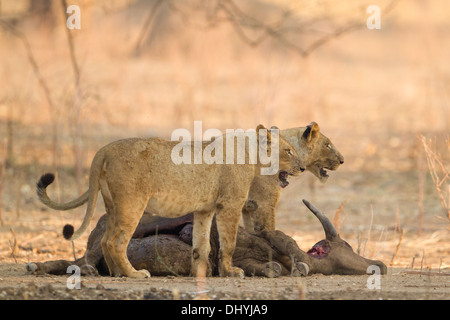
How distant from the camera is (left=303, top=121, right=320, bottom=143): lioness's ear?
315 inches

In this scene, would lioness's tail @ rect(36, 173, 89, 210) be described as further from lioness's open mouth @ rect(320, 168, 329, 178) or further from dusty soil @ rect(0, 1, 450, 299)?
lioness's open mouth @ rect(320, 168, 329, 178)

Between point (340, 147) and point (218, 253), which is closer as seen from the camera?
point (218, 253)

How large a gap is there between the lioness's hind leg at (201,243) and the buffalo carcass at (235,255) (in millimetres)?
68

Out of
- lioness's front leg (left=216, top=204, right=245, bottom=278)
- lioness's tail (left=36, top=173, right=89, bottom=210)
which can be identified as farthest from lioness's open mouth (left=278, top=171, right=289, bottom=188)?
lioness's tail (left=36, top=173, right=89, bottom=210)

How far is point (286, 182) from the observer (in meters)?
7.42

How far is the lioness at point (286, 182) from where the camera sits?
758 cm

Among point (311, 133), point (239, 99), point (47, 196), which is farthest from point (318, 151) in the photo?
point (239, 99)

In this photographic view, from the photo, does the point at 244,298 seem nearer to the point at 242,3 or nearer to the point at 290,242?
the point at 290,242

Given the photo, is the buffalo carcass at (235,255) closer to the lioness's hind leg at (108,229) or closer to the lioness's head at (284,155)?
the lioness's hind leg at (108,229)

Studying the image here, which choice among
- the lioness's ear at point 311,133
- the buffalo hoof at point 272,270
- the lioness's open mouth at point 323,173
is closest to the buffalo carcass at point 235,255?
the buffalo hoof at point 272,270

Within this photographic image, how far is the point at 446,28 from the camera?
27500 millimetres

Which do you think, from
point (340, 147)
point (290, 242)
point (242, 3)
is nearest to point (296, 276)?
point (290, 242)

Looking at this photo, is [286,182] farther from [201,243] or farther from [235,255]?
[201,243]

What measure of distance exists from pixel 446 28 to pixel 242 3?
6.90 metres
